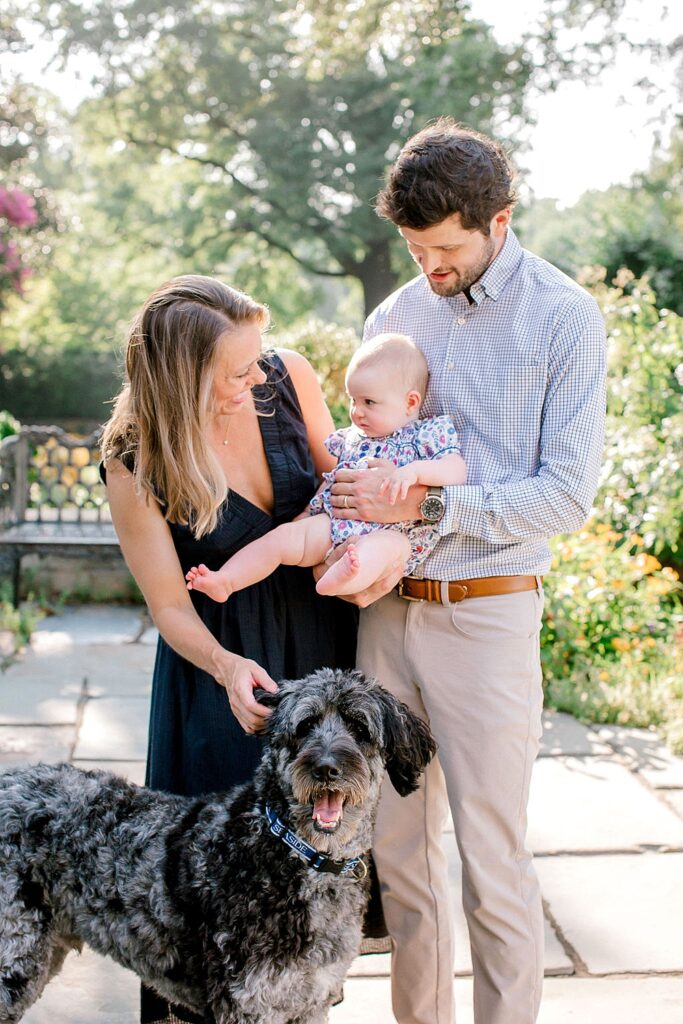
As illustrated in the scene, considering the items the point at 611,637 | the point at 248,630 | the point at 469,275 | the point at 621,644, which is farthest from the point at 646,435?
the point at 248,630

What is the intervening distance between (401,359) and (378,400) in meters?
0.12

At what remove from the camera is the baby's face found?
2.68 m

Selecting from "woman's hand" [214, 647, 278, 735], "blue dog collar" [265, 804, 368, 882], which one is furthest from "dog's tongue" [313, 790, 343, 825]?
"woman's hand" [214, 647, 278, 735]

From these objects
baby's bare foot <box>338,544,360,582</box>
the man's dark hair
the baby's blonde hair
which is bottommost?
baby's bare foot <box>338,544,360,582</box>

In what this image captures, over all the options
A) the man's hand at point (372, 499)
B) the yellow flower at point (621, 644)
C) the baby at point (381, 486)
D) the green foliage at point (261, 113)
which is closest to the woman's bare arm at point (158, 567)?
the baby at point (381, 486)

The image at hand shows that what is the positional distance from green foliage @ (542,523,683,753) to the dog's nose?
357cm

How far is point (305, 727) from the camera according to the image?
7.44ft

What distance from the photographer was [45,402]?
72.1 feet

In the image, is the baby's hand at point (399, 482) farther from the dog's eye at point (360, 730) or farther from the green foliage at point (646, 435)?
the green foliage at point (646, 435)

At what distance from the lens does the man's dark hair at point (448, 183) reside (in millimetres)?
2418

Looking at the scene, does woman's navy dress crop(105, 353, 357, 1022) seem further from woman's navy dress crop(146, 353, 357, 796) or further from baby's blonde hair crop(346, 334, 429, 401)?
baby's blonde hair crop(346, 334, 429, 401)

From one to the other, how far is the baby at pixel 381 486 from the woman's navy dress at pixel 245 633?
10cm

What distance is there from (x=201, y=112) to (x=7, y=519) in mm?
18982

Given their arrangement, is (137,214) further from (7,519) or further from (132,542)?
(132,542)
